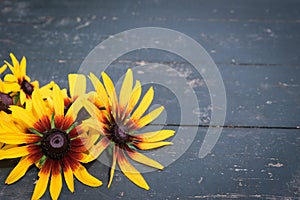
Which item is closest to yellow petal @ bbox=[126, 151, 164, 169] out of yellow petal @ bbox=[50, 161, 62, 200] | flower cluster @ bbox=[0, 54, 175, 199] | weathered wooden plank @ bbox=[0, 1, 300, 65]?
flower cluster @ bbox=[0, 54, 175, 199]

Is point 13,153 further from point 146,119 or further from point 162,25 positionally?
point 162,25

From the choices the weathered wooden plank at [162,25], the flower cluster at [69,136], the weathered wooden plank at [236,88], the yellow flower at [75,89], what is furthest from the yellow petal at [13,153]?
the weathered wooden plank at [162,25]

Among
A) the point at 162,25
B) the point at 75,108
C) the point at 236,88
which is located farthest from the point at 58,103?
the point at 162,25

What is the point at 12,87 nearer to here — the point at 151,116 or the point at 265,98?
the point at 151,116

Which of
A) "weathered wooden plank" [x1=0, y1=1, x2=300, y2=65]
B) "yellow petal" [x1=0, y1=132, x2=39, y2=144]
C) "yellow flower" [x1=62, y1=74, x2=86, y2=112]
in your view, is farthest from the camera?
"weathered wooden plank" [x1=0, y1=1, x2=300, y2=65]

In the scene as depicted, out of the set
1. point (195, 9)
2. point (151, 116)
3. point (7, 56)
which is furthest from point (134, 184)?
point (195, 9)

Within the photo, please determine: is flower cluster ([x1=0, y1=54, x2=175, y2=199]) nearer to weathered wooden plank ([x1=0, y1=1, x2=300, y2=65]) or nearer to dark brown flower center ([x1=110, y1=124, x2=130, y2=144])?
dark brown flower center ([x1=110, y1=124, x2=130, y2=144])

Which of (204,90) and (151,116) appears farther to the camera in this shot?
(204,90)
